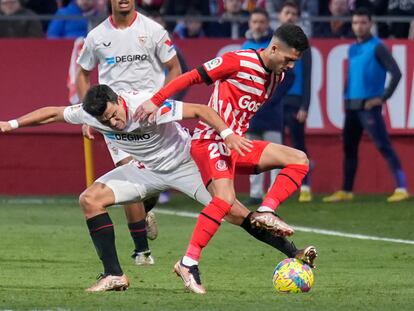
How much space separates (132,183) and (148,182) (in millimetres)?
135

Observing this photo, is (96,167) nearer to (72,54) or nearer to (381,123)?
(72,54)

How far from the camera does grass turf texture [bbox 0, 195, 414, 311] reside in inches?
384

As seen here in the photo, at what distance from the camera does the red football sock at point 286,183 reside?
1078 cm

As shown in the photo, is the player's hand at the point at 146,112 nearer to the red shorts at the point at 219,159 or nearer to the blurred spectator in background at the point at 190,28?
the red shorts at the point at 219,159

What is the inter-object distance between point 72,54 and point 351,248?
6.52 metres

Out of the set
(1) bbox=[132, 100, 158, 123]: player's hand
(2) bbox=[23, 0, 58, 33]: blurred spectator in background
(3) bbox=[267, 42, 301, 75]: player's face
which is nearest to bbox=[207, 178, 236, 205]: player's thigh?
(1) bbox=[132, 100, 158, 123]: player's hand

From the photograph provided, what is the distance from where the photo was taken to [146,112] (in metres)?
10.4

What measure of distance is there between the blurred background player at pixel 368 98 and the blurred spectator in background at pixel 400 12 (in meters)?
1.40

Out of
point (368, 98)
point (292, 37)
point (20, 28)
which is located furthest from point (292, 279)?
point (20, 28)

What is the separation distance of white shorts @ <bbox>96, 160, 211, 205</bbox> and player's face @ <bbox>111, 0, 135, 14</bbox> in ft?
7.64

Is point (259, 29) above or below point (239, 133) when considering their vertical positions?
below

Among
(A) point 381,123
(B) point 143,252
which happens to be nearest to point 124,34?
(B) point 143,252

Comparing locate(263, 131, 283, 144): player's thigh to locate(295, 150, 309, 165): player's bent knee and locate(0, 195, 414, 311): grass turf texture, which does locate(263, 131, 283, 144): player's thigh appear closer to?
locate(0, 195, 414, 311): grass turf texture

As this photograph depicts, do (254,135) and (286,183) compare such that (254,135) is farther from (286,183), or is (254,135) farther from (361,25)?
(286,183)
